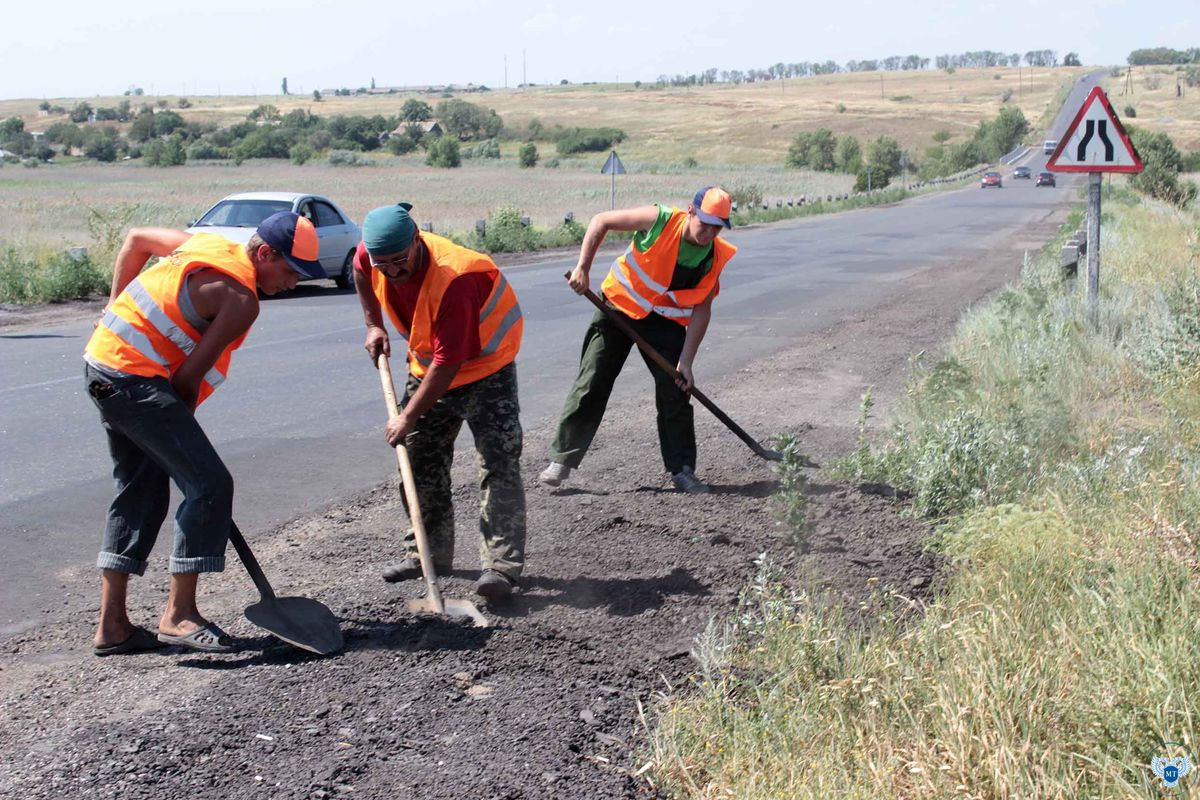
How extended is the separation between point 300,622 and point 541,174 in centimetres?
7867

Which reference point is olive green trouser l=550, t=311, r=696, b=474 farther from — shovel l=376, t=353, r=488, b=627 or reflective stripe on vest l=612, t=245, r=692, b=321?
shovel l=376, t=353, r=488, b=627

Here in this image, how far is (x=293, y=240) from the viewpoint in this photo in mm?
4191

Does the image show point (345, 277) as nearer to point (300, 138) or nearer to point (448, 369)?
point (448, 369)

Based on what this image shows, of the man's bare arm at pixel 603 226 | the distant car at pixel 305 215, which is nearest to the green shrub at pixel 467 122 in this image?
the distant car at pixel 305 215

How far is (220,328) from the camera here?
4.18 meters

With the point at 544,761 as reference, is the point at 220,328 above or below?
above

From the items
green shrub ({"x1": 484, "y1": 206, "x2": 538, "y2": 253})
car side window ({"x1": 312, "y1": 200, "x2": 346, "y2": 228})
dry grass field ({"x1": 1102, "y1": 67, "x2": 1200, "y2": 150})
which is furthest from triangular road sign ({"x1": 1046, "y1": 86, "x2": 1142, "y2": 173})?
dry grass field ({"x1": 1102, "y1": 67, "x2": 1200, "y2": 150})

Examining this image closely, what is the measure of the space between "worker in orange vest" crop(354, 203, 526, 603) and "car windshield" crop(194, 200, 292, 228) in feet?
44.3

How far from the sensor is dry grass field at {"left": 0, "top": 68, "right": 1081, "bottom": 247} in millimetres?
45625

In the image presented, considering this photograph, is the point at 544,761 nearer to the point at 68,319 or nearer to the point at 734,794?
the point at 734,794

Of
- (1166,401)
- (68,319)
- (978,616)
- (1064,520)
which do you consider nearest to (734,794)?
(978,616)

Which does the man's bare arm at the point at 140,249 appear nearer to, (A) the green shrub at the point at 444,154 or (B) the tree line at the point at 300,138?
(B) the tree line at the point at 300,138

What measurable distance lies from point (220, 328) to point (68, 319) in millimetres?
11421

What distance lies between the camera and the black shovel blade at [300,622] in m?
4.32
